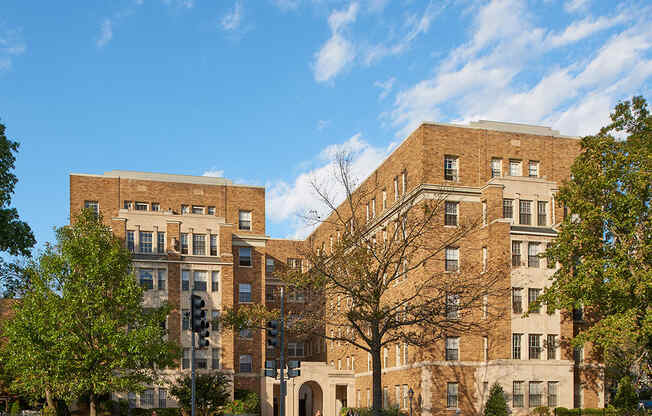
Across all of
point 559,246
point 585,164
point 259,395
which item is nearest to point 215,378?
point 259,395

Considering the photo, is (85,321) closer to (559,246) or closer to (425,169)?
(425,169)

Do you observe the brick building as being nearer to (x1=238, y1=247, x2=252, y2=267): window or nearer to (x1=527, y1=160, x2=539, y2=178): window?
(x1=527, y1=160, x2=539, y2=178): window

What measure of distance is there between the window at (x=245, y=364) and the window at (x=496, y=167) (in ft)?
89.7

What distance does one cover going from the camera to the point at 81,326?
42.5 meters

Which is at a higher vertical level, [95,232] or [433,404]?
[95,232]

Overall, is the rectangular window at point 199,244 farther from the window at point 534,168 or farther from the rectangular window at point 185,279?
the window at point 534,168

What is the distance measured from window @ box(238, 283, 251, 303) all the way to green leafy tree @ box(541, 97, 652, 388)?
2930cm

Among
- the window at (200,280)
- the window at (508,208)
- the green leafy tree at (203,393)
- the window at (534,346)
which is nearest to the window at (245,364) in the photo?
the window at (200,280)

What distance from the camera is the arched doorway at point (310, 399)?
2744 inches

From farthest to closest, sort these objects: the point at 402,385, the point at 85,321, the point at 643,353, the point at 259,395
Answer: the point at 259,395, the point at 402,385, the point at 85,321, the point at 643,353

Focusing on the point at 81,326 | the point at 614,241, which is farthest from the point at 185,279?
the point at 614,241

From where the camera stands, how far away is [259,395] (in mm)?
59125

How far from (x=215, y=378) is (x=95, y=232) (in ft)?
51.5

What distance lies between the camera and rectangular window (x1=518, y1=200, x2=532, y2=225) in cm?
4522
